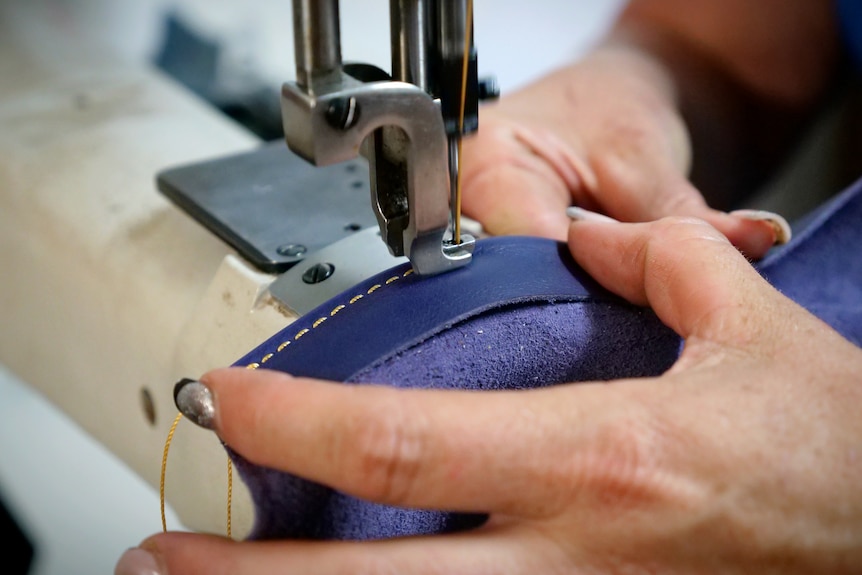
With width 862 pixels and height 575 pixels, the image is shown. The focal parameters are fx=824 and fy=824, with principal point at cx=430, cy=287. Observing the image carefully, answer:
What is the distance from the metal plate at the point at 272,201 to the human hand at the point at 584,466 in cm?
21

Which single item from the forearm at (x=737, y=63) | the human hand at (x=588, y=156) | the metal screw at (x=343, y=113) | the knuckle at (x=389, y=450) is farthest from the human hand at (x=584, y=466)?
the forearm at (x=737, y=63)

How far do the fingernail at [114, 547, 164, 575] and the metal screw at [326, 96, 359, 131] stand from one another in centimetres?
25

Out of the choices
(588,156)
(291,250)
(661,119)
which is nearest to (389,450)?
(291,250)

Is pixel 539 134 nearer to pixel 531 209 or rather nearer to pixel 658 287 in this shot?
pixel 531 209

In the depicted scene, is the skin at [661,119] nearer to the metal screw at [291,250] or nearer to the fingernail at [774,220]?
the fingernail at [774,220]

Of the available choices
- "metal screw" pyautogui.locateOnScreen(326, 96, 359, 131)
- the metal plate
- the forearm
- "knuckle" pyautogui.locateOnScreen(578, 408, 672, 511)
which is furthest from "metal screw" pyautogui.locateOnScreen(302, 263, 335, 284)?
the forearm

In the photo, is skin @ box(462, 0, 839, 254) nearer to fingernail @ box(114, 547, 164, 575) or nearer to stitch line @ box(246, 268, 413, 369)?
stitch line @ box(246, 268, 413, 369)

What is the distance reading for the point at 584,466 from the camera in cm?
36

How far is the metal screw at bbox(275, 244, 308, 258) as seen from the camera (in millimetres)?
579

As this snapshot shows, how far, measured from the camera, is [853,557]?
386mm

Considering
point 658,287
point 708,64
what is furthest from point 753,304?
point 708,64

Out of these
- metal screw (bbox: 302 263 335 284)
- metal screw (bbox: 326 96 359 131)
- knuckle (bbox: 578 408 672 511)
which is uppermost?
metal screw (bbox: 326 96 359 131)

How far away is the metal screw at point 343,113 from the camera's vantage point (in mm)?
428

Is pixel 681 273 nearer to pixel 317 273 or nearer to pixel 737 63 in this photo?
pixel 317 273
